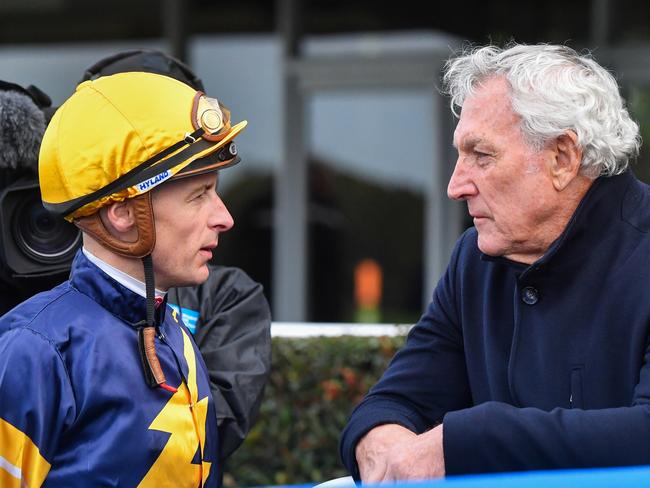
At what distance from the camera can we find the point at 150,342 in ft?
8.08

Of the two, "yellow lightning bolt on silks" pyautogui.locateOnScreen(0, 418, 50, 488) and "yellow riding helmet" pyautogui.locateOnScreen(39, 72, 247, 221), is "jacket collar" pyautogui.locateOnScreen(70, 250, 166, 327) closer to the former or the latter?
"yellow riding helmet" pyautogui.locateOnScreen(39, 72, 247, 221)

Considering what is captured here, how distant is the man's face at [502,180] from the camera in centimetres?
270

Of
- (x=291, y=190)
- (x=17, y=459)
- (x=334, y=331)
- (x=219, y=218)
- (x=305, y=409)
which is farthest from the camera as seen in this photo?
(x=291, y=190)

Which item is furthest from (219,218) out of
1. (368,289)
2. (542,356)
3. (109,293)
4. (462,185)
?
(368,289)

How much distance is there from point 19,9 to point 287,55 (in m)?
2.48

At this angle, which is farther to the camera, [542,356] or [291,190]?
Answer: [291,190]

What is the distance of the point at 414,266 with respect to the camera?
931 centimetres

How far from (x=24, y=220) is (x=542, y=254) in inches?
52.8

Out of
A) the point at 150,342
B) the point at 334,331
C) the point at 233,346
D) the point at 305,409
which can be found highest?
the point at 150,342

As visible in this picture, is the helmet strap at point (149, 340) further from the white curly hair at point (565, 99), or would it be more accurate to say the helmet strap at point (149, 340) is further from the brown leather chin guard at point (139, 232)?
the white curly hair at point (565, 99)

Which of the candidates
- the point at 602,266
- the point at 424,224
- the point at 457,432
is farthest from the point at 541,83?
the point at 424,224

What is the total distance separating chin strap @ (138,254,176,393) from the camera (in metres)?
2.43

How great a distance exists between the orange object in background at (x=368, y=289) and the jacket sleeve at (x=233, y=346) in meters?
6.11

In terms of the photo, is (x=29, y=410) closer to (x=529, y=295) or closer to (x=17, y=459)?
(x=17, y=459)
